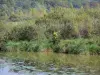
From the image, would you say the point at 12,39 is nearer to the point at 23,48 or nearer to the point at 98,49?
the point at 23,48

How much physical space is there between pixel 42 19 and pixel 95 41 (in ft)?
43.1

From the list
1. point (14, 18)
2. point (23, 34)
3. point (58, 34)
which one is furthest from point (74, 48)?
point (14, 18)

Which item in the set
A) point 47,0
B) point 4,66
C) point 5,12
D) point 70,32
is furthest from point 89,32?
point 47,0

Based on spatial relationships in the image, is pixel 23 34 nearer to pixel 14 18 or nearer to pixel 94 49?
pixel 94 49

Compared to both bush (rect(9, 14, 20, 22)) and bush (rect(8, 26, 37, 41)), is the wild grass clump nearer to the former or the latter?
bush (rect(8, 26, 37, 41))

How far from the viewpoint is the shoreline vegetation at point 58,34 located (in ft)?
95.6

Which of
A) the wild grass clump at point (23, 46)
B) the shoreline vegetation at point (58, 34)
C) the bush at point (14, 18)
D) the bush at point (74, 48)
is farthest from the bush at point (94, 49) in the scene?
the bush at point (14, 18)

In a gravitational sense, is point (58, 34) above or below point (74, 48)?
above

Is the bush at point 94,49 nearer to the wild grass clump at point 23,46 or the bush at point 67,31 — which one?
the wild grass clump at point 23,46

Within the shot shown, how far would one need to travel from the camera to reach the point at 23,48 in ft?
102

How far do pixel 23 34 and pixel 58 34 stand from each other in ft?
13.1

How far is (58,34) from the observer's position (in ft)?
114

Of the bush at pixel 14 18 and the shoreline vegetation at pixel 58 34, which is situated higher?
the bush at pixel 14 18

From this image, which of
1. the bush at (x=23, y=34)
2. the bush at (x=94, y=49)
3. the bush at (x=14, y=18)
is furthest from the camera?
the bush at (x=14, y=18)
